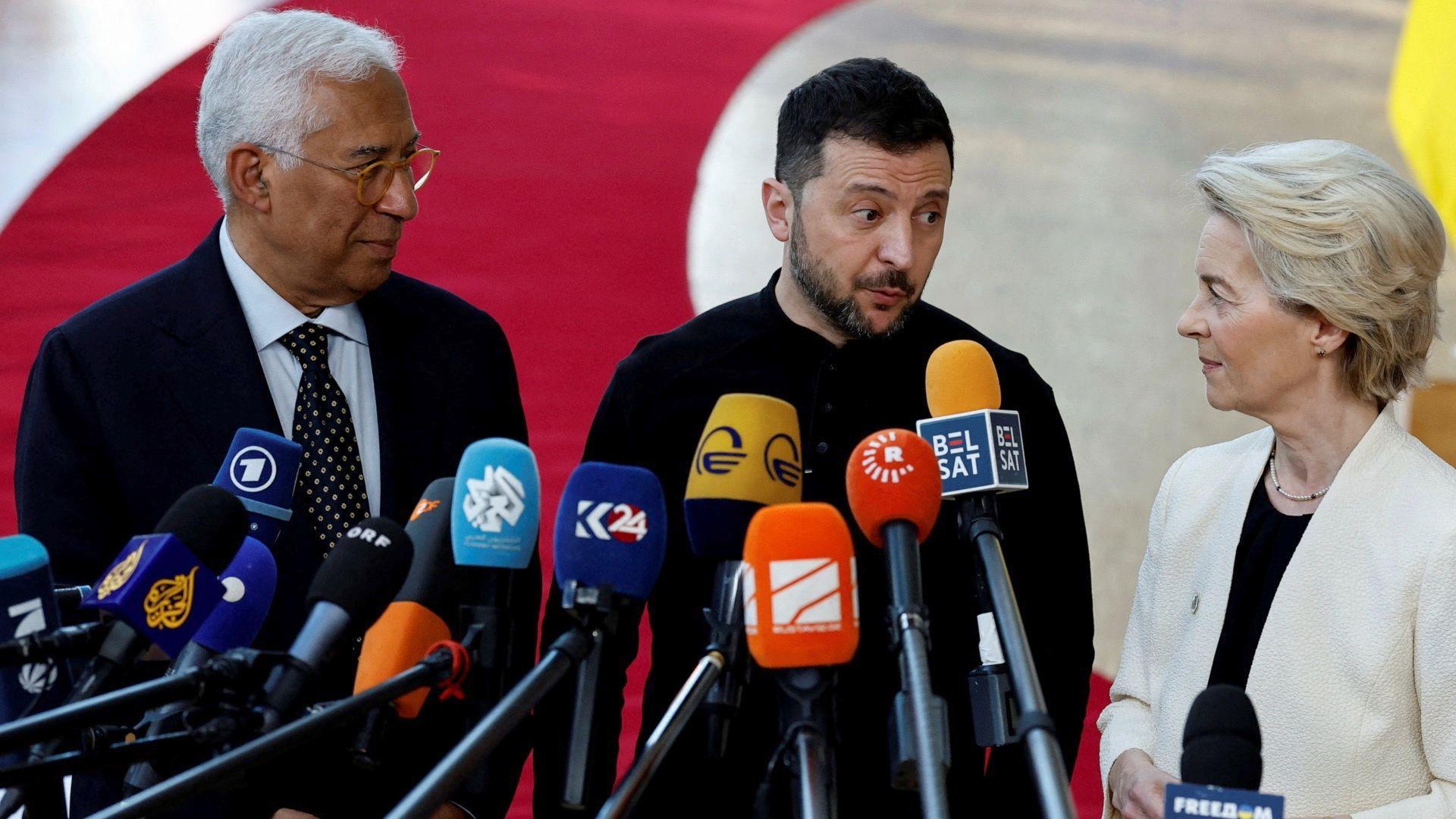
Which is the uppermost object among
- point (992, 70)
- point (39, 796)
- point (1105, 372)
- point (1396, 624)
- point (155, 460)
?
point (992, 70)

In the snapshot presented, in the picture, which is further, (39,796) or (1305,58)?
(1305,58)

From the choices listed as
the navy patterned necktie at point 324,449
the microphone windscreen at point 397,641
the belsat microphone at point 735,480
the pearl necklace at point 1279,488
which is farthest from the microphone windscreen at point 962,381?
the navy patterned necktie at point 324,449

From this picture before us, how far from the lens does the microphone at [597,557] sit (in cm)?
109

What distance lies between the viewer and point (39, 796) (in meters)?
1.10

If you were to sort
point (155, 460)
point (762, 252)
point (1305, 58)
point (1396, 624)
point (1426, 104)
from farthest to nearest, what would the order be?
point (1305, 58), point (762, 252), point (1426, 104), point (155, 460), point (1396, 624)

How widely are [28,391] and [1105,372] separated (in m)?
2.50

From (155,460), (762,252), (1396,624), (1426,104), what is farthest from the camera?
(762,252)

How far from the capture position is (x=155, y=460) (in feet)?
6.12

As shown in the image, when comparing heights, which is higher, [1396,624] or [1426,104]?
[1426,104]

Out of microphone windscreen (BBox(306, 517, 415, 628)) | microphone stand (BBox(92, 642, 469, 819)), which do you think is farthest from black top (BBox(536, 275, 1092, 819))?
microphone stand (BBox(92, 642, 469, 819))

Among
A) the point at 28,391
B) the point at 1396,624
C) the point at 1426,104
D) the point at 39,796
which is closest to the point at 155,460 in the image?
the point at 28,391

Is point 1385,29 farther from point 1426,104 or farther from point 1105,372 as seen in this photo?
point 1105,372

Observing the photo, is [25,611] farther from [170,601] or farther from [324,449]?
[324,449]

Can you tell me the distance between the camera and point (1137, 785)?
1828 millimetres
